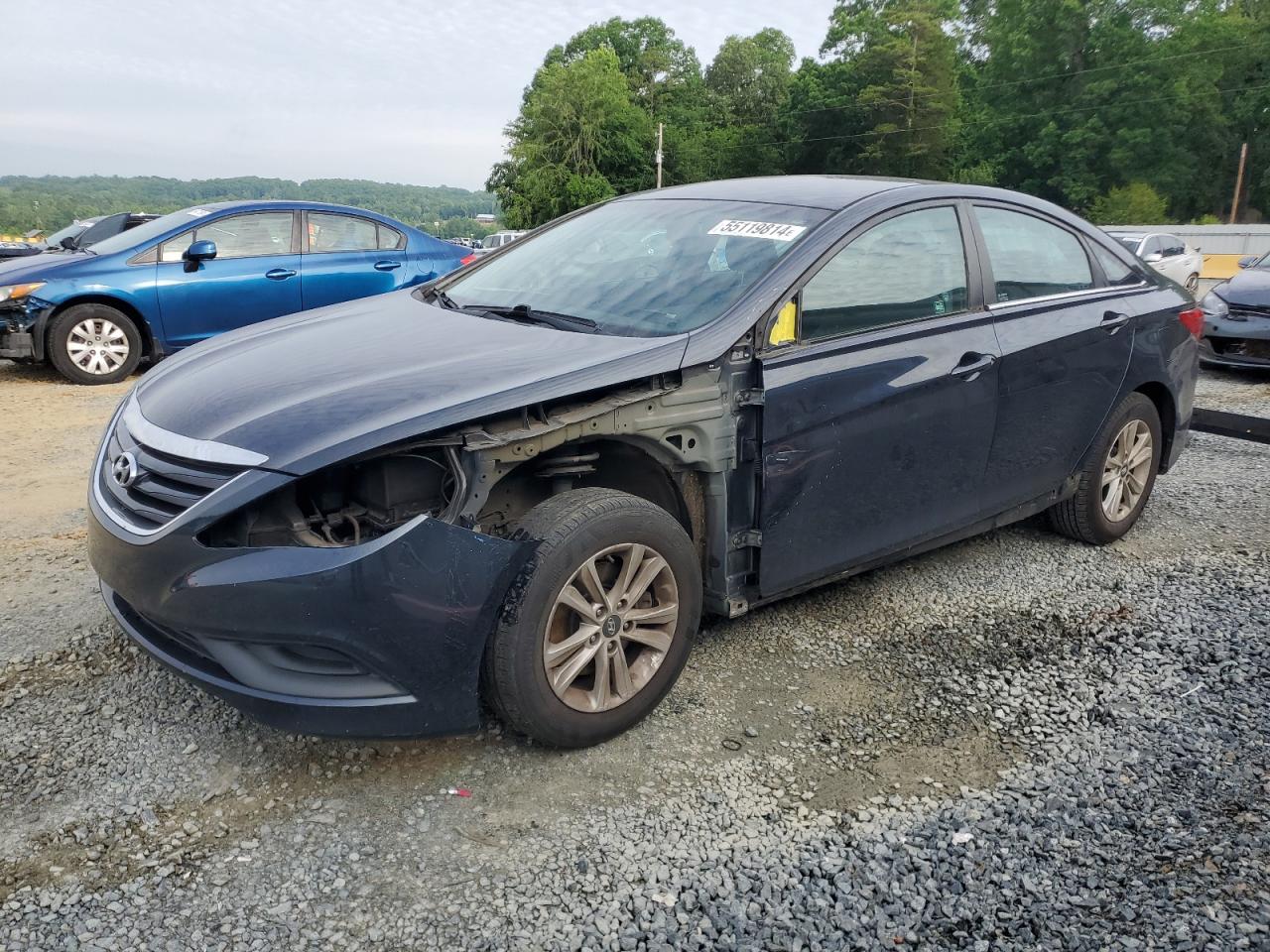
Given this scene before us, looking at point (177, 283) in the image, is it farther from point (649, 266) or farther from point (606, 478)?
point (606, 478)

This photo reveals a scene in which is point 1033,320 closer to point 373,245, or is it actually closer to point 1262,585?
point 1262,585

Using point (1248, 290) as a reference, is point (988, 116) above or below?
above

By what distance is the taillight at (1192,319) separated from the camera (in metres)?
4.55

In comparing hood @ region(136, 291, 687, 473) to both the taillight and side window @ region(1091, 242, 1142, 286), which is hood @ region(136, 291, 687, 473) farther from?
the taillight

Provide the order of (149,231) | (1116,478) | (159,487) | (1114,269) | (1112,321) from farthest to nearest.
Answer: (149,231)
(1116,478)
(1114,269)
(1112,321)
(159,487)

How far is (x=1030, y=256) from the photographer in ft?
13.0

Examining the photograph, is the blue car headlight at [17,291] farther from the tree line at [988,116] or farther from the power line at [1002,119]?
the power line at [1002,119]

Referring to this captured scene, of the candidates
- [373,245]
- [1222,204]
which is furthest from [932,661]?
[1222,204]

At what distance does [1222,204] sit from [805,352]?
63.3 m

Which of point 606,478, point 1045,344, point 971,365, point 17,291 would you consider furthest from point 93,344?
point 1045,344

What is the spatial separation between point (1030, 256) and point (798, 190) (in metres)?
1.02

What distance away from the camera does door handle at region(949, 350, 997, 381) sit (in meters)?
3.48

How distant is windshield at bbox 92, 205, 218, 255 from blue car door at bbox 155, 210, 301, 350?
0.14m

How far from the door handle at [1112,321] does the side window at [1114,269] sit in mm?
186
